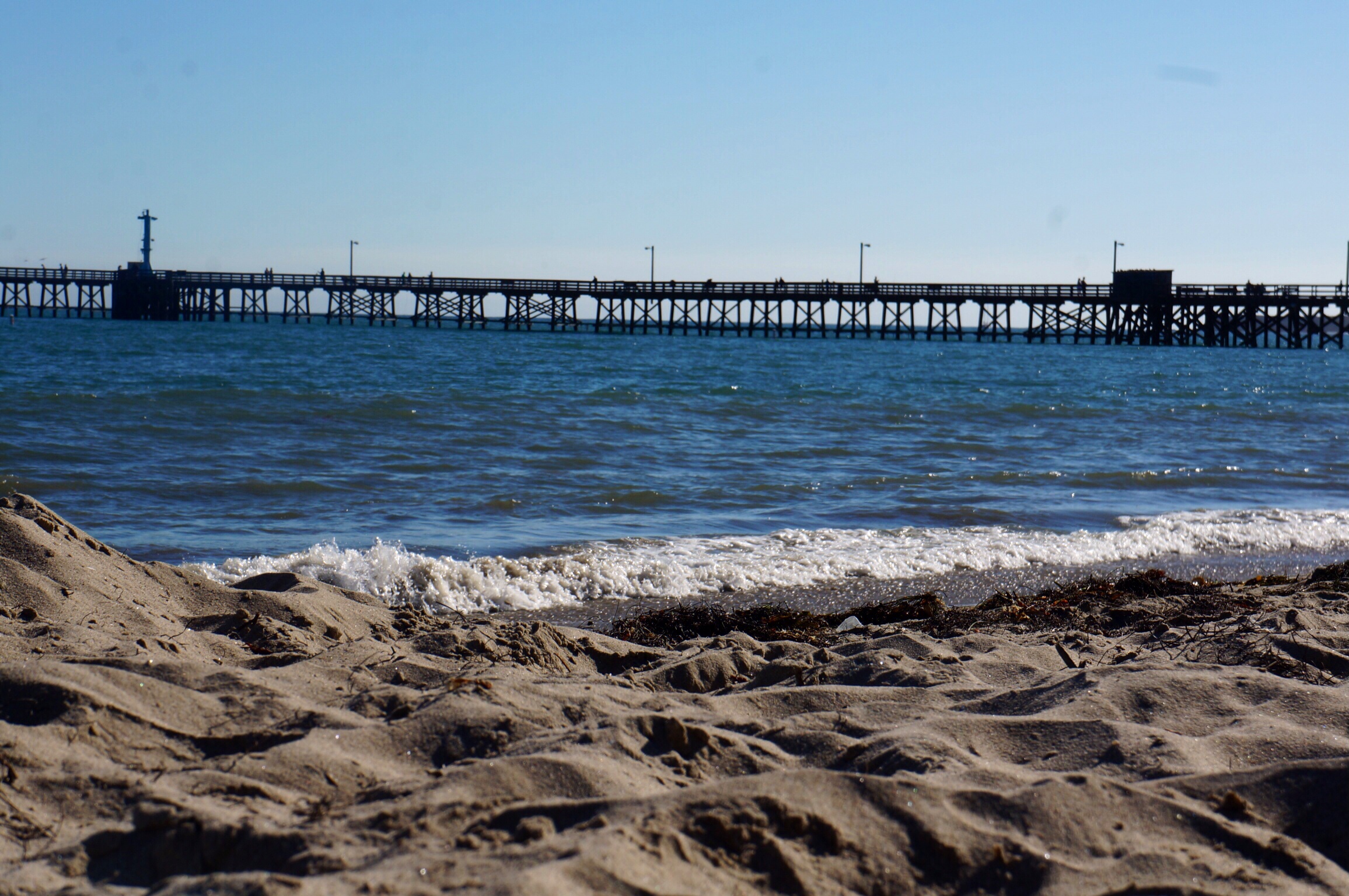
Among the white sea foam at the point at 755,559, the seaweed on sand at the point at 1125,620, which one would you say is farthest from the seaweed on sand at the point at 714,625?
the white sea foam at the point at 755,559

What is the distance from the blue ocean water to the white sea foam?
0.02m

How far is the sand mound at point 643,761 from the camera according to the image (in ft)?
6.61

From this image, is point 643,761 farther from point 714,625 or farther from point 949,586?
point 949,586

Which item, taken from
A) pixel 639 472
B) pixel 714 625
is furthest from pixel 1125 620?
pixel 639 472

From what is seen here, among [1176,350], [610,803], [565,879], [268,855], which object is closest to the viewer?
[565,879]

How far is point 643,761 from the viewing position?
2.54m

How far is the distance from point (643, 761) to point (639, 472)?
8261 mm

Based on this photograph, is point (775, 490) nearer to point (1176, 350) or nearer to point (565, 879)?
point (565, 879)

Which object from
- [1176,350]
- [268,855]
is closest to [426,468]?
[268,855]

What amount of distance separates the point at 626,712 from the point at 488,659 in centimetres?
99

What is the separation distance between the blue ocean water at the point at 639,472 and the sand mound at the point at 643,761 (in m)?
2.35

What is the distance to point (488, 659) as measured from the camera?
3.72 meters

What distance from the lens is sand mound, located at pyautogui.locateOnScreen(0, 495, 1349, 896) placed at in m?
2.01

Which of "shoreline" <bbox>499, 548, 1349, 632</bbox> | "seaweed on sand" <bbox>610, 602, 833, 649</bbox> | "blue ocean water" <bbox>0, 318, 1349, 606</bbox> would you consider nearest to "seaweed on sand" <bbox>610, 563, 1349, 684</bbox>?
"seaweed on sand" <bbox>610, 602, 833, 649</bbox>
